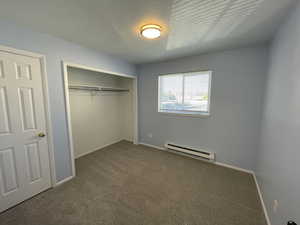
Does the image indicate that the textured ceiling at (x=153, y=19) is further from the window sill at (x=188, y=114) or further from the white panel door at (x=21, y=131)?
the window sill at (x=188, y=114)

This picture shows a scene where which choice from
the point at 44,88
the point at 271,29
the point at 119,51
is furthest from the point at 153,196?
the point at 271,29

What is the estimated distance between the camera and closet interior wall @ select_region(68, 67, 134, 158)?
9.95 ft

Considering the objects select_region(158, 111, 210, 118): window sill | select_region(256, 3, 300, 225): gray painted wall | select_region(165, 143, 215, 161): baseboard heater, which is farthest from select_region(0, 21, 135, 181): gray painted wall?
select_region(256, 3, 300, 225): gray painted wall

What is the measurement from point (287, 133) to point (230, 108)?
1418mm

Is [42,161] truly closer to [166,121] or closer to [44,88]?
[44,88]

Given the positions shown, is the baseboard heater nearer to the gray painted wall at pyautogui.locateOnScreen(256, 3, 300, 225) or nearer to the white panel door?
the gray painted wall at pyautogui.locateOnScreen(256, 3, 300, 225)

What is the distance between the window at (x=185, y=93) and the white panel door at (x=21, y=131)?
258cm

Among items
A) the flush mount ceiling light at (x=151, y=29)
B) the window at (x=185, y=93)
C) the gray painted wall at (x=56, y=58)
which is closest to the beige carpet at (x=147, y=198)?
the gray painted wall at (x=56, y=58)

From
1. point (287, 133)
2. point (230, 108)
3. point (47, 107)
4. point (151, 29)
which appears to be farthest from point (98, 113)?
point (287, 133)

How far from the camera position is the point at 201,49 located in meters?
2.42

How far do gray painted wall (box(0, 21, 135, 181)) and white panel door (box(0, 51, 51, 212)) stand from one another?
5.6 inches

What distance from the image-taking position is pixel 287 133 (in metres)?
1.15

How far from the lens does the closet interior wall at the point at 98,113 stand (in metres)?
3.03

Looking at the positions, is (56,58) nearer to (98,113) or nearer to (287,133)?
(98,113)
